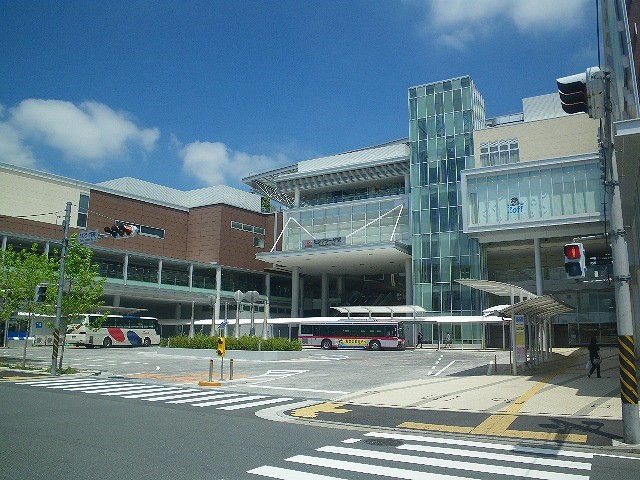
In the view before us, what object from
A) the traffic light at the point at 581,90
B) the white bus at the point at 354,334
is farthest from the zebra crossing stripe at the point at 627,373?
the white bus at the point at 354,334

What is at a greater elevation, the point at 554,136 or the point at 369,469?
the point at 554,136

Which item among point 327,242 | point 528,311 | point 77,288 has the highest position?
point 327,242

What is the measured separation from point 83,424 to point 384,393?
1001 cm

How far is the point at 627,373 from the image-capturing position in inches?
412

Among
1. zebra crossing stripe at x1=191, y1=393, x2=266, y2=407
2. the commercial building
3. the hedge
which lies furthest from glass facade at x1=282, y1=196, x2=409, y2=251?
zebra crossing stripe at x1=191, y1=393, x2=266, y2=407

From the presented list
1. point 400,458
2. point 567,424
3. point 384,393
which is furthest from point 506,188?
point 400,458

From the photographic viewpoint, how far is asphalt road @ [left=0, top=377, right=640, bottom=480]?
766 cm

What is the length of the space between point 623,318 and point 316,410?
7.90m

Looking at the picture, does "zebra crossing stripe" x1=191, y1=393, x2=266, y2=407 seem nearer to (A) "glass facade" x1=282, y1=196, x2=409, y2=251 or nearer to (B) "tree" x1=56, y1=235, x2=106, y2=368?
(B) "tree" x1=56, y1=235, x2=106, y2=368

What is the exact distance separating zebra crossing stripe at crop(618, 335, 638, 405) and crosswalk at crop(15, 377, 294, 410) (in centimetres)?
929

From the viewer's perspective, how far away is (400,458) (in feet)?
29.0

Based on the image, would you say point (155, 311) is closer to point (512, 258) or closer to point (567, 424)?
point (512, 258)

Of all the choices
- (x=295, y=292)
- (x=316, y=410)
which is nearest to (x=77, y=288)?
(x=316, y=410)

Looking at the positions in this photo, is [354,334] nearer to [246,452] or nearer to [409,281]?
[409,281]
